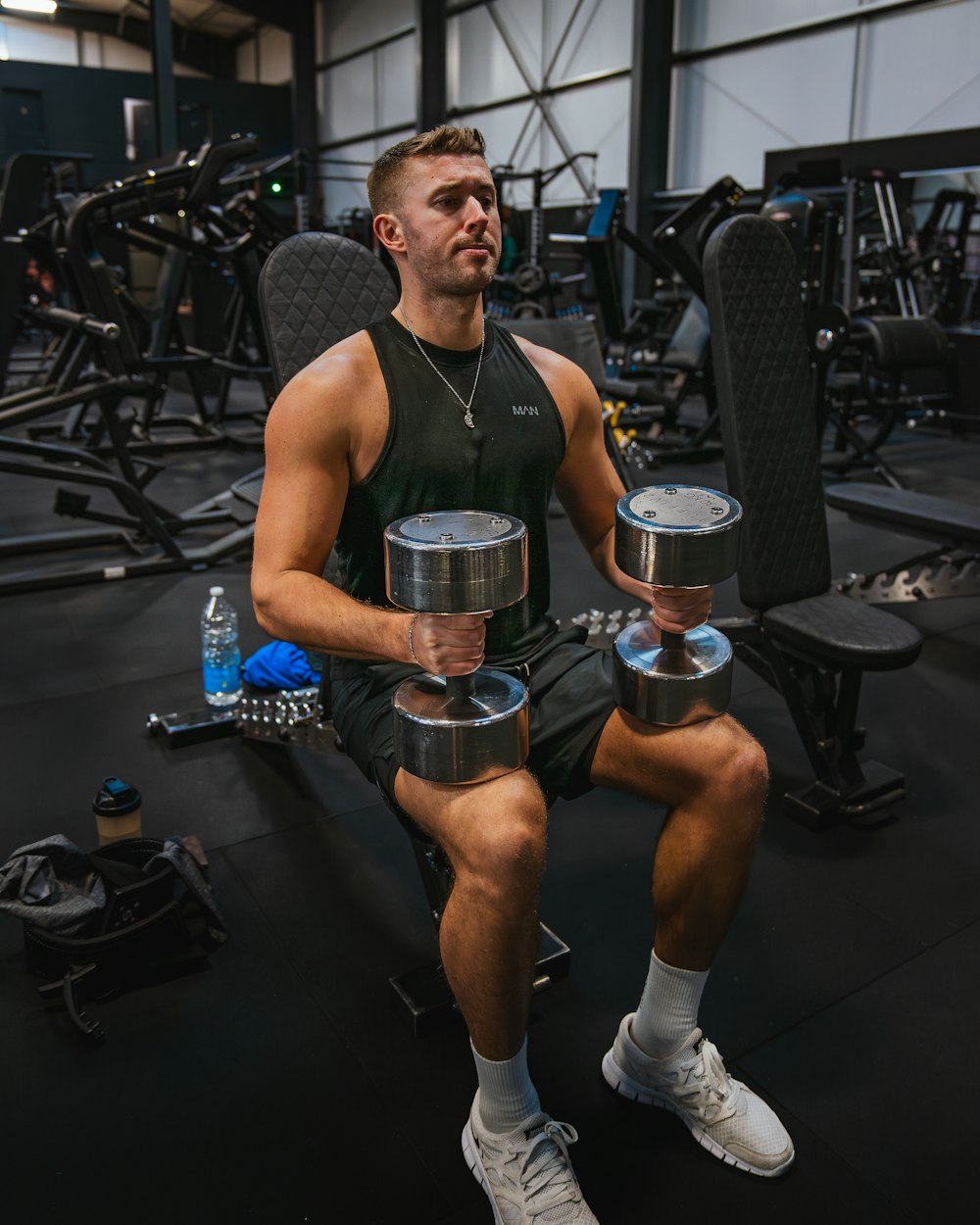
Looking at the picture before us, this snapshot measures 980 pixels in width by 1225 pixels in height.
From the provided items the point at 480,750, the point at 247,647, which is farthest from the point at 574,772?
the point at 247,647

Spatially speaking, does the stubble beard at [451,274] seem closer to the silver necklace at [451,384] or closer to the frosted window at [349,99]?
the silver necklace at [451,384]

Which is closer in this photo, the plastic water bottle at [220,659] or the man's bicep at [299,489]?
the man's bicep at [299,489]

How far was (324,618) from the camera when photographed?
4.13 feet

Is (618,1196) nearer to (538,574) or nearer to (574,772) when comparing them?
(574,772)

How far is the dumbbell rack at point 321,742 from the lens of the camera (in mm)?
1510

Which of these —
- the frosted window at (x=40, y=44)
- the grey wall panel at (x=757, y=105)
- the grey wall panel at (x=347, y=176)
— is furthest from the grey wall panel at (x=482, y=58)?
the frosted window at (x=40, y=44)

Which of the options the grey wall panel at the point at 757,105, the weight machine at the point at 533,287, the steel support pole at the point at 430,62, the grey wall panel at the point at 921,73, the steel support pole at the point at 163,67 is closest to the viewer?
the weight machine at the point at 533,287

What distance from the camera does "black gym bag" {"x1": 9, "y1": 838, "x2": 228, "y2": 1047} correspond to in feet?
5.09

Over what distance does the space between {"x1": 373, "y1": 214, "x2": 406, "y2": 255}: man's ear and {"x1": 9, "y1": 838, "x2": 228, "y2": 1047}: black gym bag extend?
3.45 feet

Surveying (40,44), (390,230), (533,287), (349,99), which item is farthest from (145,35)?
(390,230)

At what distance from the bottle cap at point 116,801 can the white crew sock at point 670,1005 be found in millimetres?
1034

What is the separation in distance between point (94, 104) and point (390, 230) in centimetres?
1556

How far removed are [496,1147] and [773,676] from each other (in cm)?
125

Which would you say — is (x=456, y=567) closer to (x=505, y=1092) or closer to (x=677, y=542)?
(x=677, y=542)
